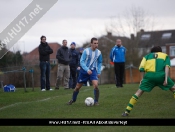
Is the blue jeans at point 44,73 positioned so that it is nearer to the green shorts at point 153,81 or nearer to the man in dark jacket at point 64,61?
the man in dark jacket at point 64,61

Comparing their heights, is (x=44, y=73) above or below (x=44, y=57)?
below

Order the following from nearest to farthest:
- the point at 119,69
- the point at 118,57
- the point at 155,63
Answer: the point at 155,63 < the point at 118,57 < the point at 119,69

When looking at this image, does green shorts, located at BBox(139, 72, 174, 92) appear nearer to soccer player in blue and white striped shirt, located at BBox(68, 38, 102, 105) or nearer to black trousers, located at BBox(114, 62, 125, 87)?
soccer player in blue and white striped shirt, located at BBox(68, 38, 102, 105)

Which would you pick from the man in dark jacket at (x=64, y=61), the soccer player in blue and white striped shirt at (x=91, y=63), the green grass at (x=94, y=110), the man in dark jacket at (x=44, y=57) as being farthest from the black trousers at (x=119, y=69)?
the soccer player in blue and white striped shirt at (x=91, y=63)

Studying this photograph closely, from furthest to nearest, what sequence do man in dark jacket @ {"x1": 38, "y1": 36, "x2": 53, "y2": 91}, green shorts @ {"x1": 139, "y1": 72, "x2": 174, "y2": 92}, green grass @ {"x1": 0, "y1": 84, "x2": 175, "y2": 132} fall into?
man in dark jacket @ {"x1": 38, "y1": 36, "x2": 53, "y2": 91} < green shorts @ {"x1": 139, "y1": 72, "x2": 174, "y2": 92} < green grass @ {"x1": 0, "y1": 84, "x2": 175, "y2": 132}

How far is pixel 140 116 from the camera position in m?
11.1

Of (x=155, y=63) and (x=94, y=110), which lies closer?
(x=155, y=63)

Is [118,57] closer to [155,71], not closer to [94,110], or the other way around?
[94,110]

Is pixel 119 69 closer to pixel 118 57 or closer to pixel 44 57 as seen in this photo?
pixel 118 57

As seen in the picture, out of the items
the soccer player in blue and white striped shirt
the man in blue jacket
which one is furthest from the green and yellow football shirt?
the man in blue jacket

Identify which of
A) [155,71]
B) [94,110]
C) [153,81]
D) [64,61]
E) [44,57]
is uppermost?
[44,57]

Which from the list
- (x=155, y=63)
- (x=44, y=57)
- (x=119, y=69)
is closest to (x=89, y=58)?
(x=155, y=63)

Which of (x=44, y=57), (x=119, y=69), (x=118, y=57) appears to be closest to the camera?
(x=44, y=57)

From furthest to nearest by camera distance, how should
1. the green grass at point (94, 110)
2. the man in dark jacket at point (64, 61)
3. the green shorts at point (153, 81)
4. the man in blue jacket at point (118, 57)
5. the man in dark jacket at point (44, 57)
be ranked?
1. the man in dark jacket at point (64, 61)
2. the man in blue jacket at point (118, 57)
3. the man in dark jacket at point (44, 57)
4. the green shorts at point (153, 81)
5. the green grass at point (94, 110)
